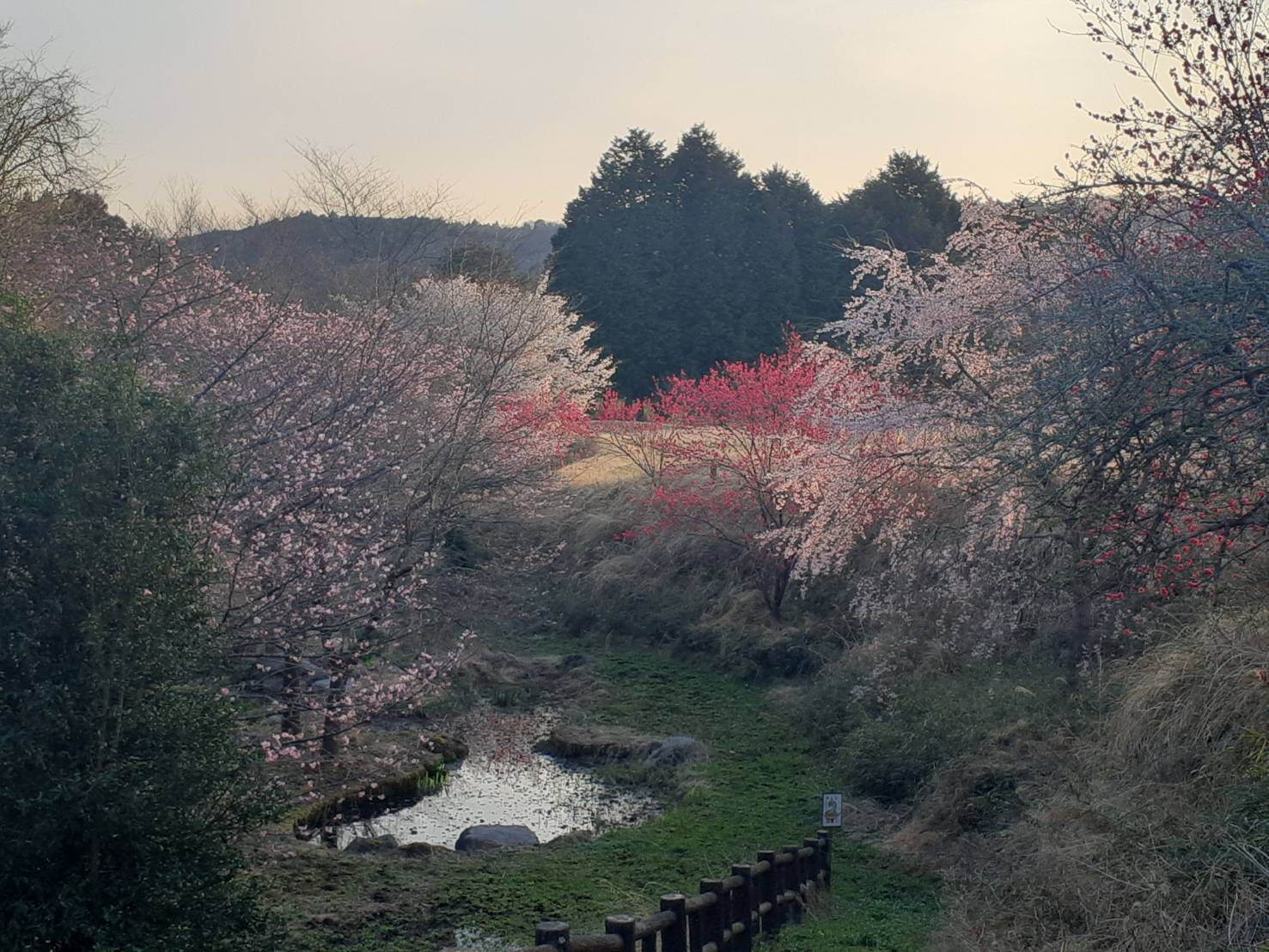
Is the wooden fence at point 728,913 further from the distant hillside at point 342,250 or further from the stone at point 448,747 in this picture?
the distant hillside at point 342,250

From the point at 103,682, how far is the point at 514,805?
702 cm

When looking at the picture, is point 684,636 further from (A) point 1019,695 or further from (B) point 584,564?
(A) point 1019,695

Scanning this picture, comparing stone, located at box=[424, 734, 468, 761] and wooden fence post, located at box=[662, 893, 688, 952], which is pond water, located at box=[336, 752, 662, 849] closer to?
stone, located at box=[424, 734, 468, 761]

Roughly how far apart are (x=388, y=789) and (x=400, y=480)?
10.4 feet

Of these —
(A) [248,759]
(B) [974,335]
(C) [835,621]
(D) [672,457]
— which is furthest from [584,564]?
(A) [248,759]

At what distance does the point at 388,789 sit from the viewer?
1066 cm

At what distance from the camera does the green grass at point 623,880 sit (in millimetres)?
6699

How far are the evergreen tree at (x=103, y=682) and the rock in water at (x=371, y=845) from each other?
13.8ft

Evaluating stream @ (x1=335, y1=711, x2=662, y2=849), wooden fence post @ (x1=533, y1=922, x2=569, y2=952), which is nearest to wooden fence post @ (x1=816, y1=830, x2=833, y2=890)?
stream @ (x1=335, y1=711, x2=662, y2=849)

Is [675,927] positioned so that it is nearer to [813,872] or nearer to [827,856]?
[813,872]

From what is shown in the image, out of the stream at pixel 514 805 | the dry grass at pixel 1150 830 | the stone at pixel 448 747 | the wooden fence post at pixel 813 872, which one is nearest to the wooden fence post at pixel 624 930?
the dry grass at pixel 1150 830

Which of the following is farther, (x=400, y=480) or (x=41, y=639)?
(x=400, y=480)

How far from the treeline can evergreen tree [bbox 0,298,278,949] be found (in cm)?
2701

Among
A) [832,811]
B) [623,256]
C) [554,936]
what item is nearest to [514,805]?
[832,811]
